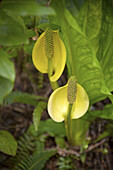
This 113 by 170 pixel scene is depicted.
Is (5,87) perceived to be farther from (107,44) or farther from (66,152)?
(66,152)

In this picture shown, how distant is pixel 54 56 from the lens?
0.77 m

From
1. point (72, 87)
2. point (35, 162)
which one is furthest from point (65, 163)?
point (72, 87)

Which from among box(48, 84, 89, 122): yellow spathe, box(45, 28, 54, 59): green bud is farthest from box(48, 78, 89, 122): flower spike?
box(45, 28, 54, 59): green bud

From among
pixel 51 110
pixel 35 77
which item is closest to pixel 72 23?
pixel 51 110

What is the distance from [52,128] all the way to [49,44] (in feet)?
1.80

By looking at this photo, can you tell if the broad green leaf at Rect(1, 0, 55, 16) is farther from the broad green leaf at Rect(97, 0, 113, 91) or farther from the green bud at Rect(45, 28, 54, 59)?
the broad green leaf at Rect(97, 0, 113, 91)

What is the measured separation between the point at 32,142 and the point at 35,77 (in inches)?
23.2

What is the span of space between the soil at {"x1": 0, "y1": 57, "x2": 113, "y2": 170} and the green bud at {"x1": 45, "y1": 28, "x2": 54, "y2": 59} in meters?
0.55

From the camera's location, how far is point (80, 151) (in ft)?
3.49

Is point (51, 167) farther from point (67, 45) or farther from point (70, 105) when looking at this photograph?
point (67, 45)

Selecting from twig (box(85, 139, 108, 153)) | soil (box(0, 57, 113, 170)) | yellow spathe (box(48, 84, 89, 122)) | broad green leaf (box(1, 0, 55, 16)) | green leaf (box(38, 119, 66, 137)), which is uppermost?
broad green leaf (box(1, 0, 55, 16))

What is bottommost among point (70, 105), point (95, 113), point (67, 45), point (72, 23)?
point (95, 113)

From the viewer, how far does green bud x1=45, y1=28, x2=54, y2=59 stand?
2.24 feet

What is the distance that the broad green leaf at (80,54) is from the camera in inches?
26.4
